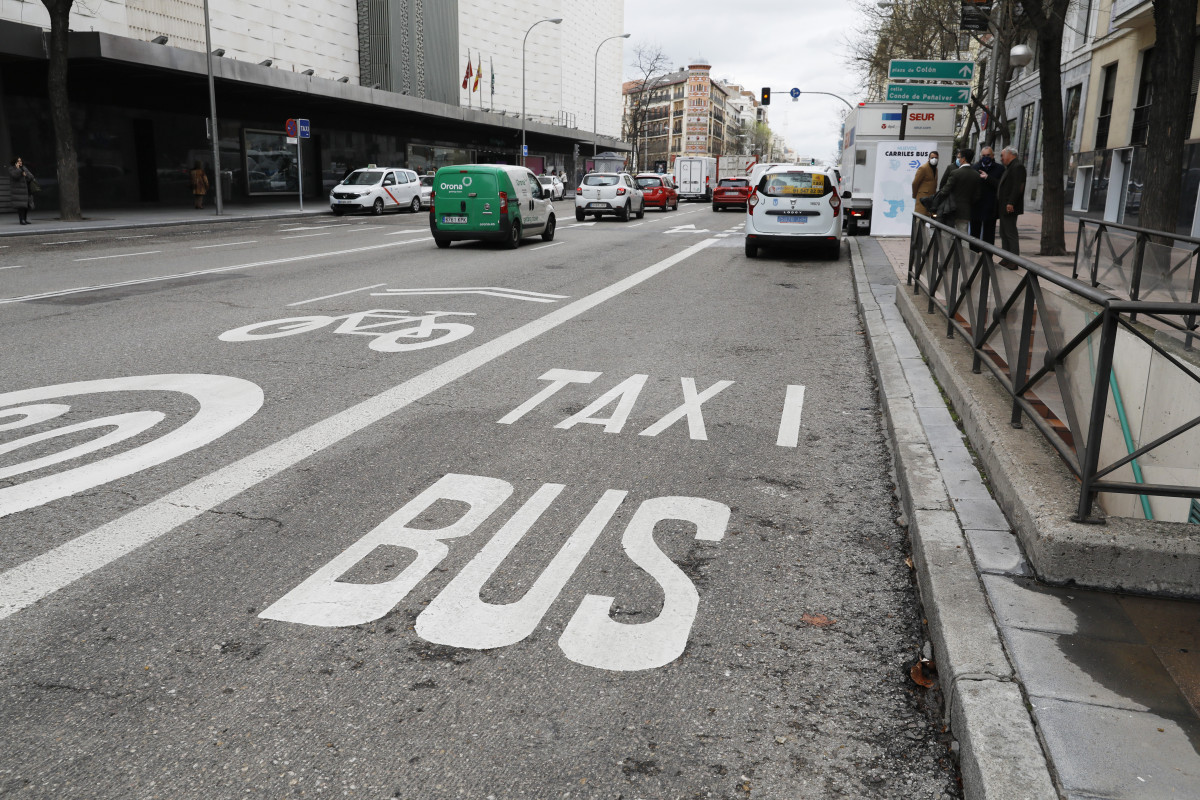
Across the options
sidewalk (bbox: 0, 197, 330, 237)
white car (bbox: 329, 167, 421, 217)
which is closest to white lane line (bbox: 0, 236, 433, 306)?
sidewalk (bbox: 0, 197, 330, 237)

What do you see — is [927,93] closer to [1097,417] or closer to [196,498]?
[1097,417]

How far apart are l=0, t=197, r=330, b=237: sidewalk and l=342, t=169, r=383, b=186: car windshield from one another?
1606mm

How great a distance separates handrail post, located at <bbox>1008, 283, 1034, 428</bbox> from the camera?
16.4ft

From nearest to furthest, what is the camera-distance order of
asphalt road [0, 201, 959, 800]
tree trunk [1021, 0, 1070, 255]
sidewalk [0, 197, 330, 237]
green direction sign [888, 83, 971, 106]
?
asphalt road [0, 201, 959, 800] → tree trunk [1021, 0, 1070, 255] → green direction sign [888, 83, 971, 106] → sidewalk [0, 197, 330, 237]

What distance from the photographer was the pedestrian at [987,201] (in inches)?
599

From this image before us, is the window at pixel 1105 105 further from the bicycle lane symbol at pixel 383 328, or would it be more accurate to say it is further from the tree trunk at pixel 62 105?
the tree trunk at pixel 62 105

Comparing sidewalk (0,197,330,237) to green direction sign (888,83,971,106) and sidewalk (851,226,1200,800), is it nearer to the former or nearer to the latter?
green direction sign (888,83,971,106)

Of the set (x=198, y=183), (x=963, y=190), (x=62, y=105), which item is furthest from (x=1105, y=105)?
(x=62, y=105)

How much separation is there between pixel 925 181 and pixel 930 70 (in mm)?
5574

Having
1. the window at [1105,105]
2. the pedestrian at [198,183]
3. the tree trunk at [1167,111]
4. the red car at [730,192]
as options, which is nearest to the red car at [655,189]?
the red car at [730,192]

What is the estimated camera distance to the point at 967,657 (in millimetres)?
2918

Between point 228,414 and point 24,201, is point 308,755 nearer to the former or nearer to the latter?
point 228,414

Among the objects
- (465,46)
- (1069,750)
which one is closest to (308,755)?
(1069,750)

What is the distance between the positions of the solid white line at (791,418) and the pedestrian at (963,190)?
30.2 feet
